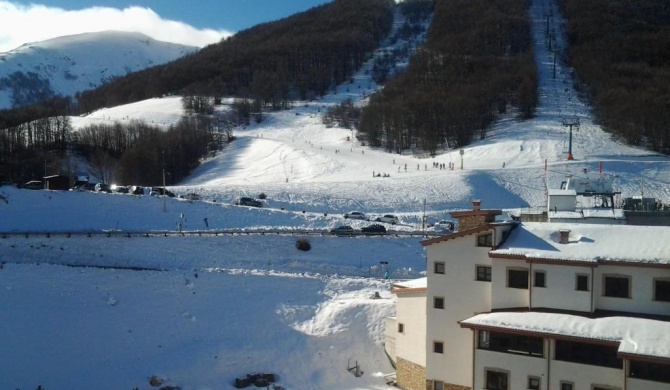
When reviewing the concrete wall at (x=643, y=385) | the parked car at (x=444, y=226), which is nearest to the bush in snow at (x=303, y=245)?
the parked car at (x=444, y=226)

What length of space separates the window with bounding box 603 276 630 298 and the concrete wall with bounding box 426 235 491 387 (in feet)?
13.6

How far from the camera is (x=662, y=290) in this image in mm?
20750

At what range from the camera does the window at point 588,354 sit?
19.8m

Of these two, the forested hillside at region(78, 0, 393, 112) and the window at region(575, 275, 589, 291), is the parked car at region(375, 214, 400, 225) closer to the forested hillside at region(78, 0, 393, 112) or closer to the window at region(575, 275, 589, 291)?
the window at region(575, 275, 589, 291)

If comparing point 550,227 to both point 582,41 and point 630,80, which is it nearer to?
point 630,80

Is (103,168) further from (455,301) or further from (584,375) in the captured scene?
(584,375)

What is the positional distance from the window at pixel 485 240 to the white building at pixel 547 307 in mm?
73

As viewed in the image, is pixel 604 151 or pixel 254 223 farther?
pixel 604 151

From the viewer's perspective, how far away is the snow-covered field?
27891 millimetres

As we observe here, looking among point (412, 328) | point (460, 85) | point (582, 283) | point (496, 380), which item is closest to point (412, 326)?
point (412, 328)

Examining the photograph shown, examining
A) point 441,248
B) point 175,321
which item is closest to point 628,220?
point 441,248

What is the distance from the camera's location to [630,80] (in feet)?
375

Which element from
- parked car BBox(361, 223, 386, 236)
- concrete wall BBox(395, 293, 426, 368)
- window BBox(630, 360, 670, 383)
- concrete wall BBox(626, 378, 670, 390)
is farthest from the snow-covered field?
window BBox(630, 360, 670, 383)

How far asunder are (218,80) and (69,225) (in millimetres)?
125682
